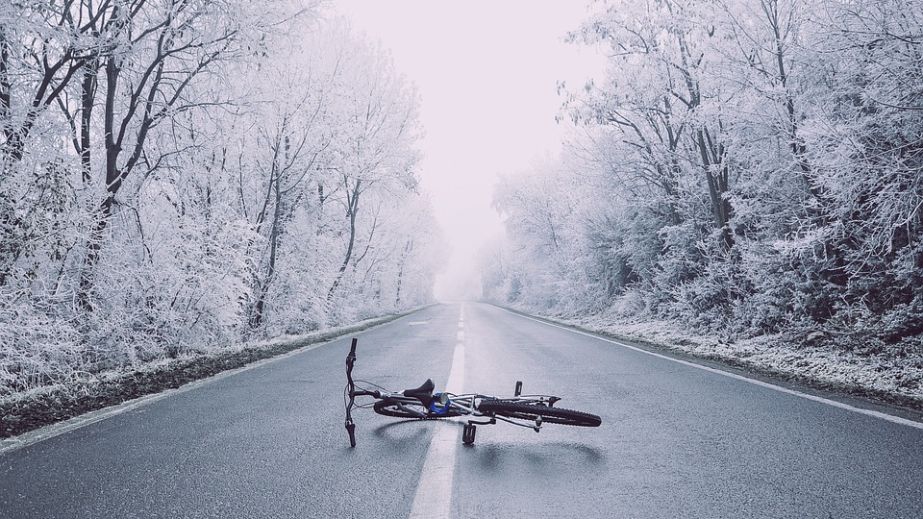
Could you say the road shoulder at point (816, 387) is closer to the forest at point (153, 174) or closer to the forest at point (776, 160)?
the forest at point (776, 160)

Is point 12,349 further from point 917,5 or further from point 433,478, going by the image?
point 917,5

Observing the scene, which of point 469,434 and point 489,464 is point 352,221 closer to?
point 469,434

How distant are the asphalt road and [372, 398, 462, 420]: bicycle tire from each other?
100 millimetres

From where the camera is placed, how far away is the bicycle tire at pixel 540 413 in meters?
3.52

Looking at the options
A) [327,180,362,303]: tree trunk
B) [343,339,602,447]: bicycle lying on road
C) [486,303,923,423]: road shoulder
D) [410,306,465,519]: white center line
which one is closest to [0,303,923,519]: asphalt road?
[410,306,465,519]: white center line

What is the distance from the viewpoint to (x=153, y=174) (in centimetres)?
1099

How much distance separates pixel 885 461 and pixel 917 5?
6644mm

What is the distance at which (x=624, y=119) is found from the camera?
48.7ft

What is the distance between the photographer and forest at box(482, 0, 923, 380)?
7.06 metres

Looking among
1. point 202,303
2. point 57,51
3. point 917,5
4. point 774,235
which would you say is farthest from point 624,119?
point 57,51

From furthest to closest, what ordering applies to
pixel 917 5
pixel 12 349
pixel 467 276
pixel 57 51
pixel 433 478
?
pixel 467 276 → pixel 57 51 → pixel 917 5 → pixel 12 349 → pixel 433 478

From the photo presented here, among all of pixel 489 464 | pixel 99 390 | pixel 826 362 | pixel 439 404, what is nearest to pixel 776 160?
pixel 826 362

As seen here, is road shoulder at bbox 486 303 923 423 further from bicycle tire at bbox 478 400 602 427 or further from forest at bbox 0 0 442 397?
forest at bbox 0 0 442 397

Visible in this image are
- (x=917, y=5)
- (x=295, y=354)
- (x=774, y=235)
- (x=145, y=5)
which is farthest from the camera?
(x=774, y=235)
